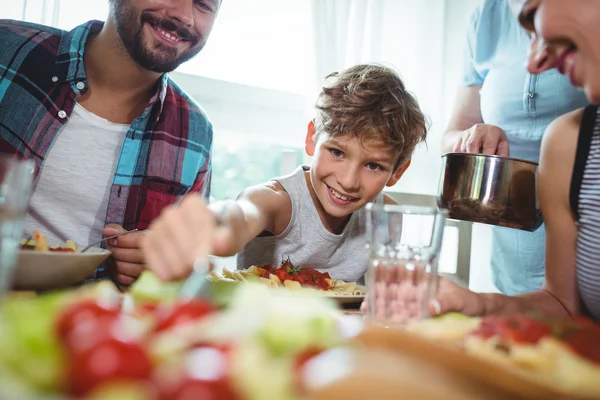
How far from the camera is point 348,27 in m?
2.81

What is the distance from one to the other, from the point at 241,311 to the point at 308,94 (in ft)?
7.63

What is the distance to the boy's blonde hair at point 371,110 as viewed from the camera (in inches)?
63.1

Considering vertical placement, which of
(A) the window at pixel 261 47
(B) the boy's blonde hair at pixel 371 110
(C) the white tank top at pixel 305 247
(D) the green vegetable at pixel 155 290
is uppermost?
(A) the window at pixel 261 47

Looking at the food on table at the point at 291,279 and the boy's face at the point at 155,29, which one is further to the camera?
the boy's face at the point at 155,29

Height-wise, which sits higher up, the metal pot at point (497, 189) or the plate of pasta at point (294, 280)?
the metal pot at point (497, 189)

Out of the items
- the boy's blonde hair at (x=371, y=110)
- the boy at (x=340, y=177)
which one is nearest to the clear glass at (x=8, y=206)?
the boy at (x=340, y=177)

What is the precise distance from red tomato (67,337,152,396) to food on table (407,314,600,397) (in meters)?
0.28

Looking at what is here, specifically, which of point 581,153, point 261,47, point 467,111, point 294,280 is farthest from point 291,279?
point 261,47

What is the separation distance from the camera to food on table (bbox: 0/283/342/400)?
0.32m

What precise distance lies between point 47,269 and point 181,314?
403mm

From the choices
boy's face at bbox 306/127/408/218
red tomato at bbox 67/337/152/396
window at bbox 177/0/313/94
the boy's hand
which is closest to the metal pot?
boy's face at bbox 306/127/408/218

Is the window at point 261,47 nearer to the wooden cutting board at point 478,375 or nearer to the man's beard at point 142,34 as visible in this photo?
the man's beard at point 142,34

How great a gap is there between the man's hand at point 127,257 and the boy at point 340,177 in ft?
1.13

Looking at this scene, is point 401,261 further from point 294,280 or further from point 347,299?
point 294,280
